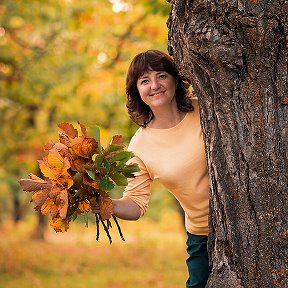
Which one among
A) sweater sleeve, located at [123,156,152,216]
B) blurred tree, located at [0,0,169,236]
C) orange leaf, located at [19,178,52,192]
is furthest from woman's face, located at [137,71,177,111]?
blurred tree, located at [0,0,169,236]

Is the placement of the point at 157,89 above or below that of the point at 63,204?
above

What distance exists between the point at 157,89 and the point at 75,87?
8941mm

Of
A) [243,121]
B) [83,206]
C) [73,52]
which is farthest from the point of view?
[73,52]

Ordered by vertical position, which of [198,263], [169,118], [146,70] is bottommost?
[198,263]

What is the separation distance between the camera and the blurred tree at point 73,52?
Answer: 408 inches

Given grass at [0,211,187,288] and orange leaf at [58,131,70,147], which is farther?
grass at [0,211,187,288]

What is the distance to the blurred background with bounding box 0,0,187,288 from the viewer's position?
1016 cm

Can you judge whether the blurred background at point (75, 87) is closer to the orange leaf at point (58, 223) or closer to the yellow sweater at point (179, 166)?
the yellow sweater at point (179, 166)

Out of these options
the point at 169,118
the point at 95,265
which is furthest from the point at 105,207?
the point at 95,265

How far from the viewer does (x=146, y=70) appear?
3596mm

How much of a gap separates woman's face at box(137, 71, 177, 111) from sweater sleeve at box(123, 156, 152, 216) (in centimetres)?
34

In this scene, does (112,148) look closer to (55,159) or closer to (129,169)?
(129,169)

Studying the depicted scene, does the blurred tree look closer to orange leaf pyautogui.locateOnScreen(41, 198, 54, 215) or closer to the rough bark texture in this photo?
orange leaf pyautogui.locateOnScreen(41, 198, 54, 215)

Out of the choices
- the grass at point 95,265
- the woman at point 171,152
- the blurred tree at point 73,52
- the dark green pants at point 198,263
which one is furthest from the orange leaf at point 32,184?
the grass at point 95,265
